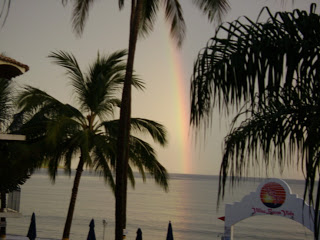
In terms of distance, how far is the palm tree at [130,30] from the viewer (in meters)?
15.3

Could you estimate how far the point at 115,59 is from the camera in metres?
21.8

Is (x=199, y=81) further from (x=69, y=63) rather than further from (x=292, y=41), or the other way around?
(x=69, y=63)

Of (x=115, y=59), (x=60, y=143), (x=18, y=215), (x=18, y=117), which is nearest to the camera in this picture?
(x=18, y=215)

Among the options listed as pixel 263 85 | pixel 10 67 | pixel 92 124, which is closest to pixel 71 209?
pixel 92 124

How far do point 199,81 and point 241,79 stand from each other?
14.8 inches

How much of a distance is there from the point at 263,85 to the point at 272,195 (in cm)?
1465

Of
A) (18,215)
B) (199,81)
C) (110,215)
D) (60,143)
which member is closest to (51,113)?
(60,143)

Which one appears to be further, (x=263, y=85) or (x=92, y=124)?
(x=92, y=124)

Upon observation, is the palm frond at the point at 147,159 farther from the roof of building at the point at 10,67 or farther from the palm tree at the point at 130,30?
the roof of building at the point at 10,67

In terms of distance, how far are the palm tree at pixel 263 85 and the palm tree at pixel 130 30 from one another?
9702 millimetres

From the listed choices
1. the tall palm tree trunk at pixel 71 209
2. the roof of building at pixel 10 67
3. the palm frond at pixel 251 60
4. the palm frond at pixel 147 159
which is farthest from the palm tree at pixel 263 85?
the tall palm tree trunk at pixel 71 209

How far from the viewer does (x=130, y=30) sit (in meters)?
17.1

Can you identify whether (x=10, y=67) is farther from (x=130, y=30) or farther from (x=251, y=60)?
(x=251, y=60)

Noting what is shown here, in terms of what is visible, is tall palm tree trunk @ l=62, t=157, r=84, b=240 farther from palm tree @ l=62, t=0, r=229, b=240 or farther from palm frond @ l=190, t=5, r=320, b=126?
palm frond @ l=190, t=5, r=320, b=126
